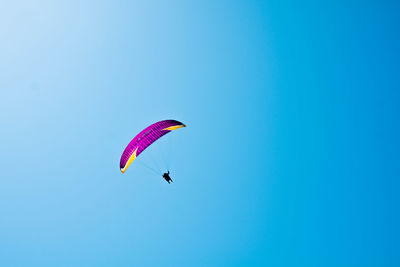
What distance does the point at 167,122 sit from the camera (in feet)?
60.1

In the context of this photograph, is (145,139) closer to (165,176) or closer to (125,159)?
(125,159)

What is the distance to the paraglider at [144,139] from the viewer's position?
711 inches

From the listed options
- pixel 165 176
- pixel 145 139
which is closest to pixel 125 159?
pixel 145 139

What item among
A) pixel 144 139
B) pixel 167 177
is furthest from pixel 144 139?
pixel 167 177

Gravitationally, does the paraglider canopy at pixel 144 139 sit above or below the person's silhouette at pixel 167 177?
above

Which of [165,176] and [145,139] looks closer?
[145,139]

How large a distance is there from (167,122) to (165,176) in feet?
14.6

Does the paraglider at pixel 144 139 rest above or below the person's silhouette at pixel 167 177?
above

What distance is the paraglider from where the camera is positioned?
59.2 ft

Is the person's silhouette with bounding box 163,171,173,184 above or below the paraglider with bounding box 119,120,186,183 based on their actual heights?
below

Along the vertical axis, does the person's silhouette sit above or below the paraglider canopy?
below

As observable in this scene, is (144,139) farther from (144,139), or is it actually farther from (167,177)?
(167,177)

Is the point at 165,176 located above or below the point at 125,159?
below

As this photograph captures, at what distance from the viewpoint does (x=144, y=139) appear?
→ 18.2 m
